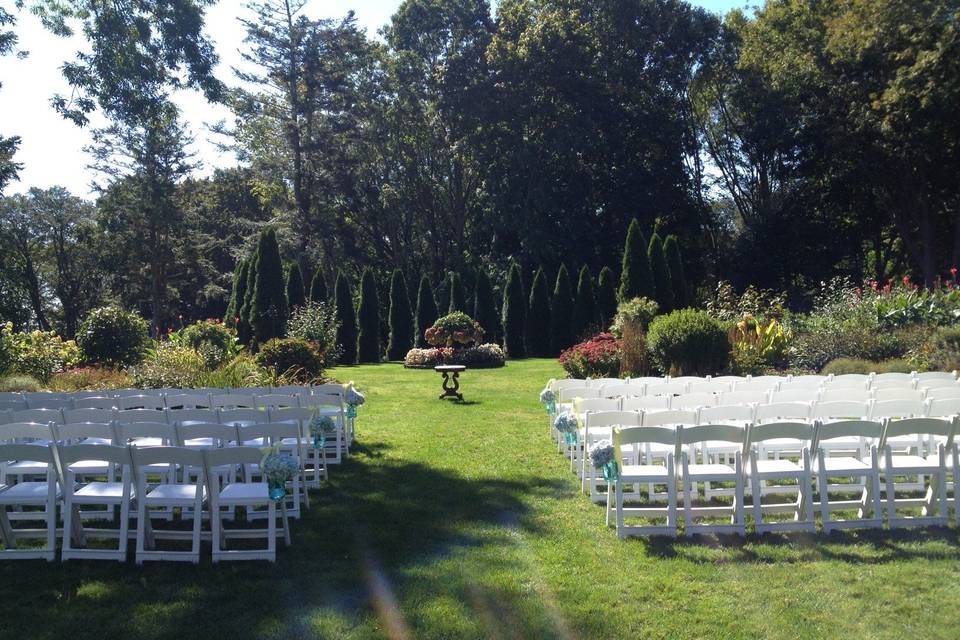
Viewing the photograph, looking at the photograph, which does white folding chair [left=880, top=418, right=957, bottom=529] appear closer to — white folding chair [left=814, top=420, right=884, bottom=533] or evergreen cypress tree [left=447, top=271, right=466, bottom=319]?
white folding chair [left=814, top=420, right=884, bottom=533]

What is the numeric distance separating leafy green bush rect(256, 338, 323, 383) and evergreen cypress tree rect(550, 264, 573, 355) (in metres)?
13.5

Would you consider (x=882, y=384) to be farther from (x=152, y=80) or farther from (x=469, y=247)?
(x=469, y=247)

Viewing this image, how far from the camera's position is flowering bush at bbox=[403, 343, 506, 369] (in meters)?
22.5

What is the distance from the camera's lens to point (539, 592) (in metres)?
4.74

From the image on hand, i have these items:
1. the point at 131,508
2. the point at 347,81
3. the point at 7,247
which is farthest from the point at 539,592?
the point at 7,247

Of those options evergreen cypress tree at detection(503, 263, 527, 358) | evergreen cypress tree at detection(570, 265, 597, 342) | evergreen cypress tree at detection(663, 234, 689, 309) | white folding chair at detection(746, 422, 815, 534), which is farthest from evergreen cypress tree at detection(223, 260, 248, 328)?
white folding chair at detection(746, 422, 815, 534)

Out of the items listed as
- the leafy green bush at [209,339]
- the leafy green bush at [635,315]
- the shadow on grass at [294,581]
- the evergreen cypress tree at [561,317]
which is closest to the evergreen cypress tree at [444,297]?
the evergreen cypress tree at [561,317]

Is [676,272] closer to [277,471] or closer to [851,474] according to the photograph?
[851,474]

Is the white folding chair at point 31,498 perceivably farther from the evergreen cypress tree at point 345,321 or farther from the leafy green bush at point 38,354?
the evergreen cypress tree at point 345,321

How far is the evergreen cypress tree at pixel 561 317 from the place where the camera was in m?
26.7

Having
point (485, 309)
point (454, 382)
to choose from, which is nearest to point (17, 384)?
point (454, 382)

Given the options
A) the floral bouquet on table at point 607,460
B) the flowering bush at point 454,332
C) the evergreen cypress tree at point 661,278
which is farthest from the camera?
the flowering bush at point 454,332

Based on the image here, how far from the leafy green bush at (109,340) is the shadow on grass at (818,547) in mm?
13935

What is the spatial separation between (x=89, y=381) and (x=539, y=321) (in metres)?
16.7
